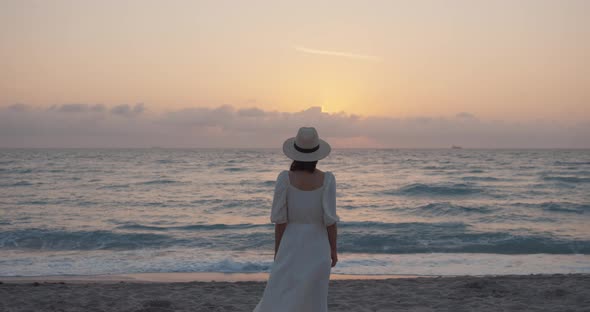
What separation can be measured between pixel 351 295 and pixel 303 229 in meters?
3.89

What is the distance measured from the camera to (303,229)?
3.72 meters

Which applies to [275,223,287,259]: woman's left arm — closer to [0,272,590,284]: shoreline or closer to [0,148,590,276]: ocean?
[0,272,590,284]: shoreline

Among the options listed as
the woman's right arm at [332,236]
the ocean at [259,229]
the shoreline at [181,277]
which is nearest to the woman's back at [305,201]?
the woman's right arm at [332,236]

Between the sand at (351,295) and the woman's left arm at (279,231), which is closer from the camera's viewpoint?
the woman's left arm at (279,231)

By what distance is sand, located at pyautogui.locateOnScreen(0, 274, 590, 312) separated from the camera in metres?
6.58

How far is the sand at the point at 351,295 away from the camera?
6582 mm

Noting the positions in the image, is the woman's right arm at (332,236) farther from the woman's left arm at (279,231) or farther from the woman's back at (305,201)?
the woman's left arm at (279,231)

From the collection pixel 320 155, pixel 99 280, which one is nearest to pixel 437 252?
pixel 99 280

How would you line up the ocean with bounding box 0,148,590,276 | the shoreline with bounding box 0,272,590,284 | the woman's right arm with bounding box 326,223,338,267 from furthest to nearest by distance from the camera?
the ocean with bounding box 0,148,590,276 → the shoreline with bounding box 0,272,590,284 → the woman's right arm with bounding box 326,223,338,267

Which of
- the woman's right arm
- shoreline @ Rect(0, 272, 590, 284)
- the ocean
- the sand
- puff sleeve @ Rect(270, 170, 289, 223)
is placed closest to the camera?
puff sleeve @ Rect(270, 170, 289, 223)

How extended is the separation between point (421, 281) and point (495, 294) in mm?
1227

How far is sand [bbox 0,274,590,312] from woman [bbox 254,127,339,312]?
119 inches

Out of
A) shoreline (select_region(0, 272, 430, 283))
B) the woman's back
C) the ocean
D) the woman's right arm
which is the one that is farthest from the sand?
the woman's back

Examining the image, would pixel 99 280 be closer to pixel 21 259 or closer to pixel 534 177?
pixel 21 259
